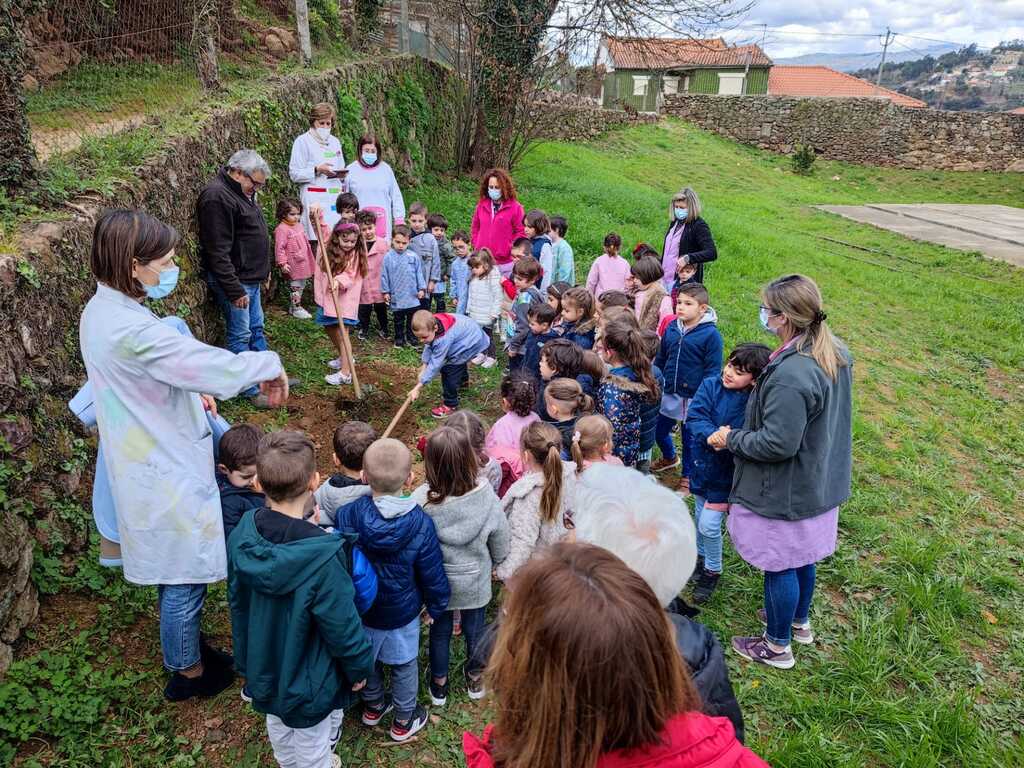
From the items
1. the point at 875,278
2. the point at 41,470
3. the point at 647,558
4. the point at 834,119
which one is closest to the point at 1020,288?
the point at 875,278

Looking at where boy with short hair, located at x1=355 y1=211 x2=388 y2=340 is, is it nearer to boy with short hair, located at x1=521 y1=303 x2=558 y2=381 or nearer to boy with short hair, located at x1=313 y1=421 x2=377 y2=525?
boy with short hair, located at x1=521 y1=303 x2=558 y2=381

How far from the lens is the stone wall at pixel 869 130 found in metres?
25.6

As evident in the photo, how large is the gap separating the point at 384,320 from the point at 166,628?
15.1 feet

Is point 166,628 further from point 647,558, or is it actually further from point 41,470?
Answer: point 647,558

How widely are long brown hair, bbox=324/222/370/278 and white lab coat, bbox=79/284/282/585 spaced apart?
350 centimetres

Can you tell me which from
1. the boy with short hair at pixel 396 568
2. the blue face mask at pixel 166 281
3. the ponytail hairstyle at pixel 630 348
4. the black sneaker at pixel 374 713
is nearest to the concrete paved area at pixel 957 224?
the ponytail hairstyle at pixel 630 348

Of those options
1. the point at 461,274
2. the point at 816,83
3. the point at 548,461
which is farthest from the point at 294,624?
the point at 816,83

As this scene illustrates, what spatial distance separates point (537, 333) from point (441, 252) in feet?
10.7

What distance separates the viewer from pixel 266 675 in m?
2.32

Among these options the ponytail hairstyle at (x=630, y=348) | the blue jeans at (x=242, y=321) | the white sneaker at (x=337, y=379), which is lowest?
the white sneaker at (x=337, y=379)

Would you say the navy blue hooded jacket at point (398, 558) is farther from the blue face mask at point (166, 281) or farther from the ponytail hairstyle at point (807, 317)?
the ponytail hairstyle at point (807, 317)

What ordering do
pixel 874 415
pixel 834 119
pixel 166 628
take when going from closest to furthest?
pixel 166 628
pixel 874 415
pixel 834 119

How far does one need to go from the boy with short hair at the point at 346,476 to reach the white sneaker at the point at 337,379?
2840mm

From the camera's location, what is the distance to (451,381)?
557cm
